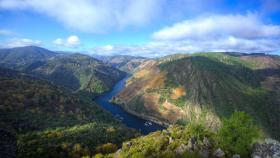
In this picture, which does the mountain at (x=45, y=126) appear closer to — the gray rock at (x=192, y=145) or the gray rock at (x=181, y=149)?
the gray rock at (x=181, y=149)

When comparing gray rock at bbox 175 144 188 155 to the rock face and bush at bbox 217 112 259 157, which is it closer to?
bush at bbox 217 112 259 157

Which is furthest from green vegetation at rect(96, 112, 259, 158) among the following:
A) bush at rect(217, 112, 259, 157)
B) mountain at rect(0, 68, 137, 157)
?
mountain at rect(0, 68, 137, 157)

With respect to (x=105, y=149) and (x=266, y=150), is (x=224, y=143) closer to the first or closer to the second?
(x=266, y=150)

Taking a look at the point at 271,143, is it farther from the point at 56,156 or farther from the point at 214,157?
the point at 56,156

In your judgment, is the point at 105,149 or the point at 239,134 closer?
the point at 239,134

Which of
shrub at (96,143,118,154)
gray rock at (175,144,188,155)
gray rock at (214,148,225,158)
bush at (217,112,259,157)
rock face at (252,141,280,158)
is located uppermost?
bush at (217,112,259,157)

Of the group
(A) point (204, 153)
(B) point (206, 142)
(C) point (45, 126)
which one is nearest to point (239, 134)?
(A) point (204, 153)
